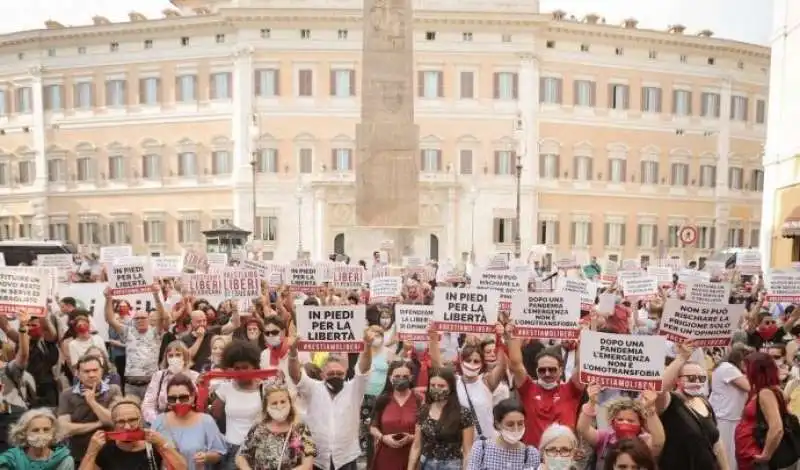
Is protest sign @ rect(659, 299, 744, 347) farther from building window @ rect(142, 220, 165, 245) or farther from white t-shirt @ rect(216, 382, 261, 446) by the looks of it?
building window @ rect(142, 220, 165, 245)

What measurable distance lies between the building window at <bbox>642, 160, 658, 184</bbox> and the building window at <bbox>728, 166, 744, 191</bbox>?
442cm

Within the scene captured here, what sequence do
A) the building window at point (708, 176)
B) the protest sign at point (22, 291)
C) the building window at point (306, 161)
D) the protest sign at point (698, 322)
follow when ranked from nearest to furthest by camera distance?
the protest sign at point (698, 322)
the protest sign at point (22, 291)
the building window at point (306, 161)
the building window at point (708, 176)

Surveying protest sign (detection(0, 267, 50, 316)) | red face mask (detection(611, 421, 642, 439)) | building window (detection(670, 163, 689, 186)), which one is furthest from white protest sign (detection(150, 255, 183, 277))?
building window (detection(670, 163, 689, 186))

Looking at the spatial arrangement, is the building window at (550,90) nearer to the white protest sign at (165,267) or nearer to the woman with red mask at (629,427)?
the white protest sign at (165,267)

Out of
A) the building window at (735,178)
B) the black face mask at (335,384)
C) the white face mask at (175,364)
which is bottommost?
the black face mask at (335,384)

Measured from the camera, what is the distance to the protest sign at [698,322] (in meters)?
6.09

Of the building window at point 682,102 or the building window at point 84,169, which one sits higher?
the building window at point 682,102

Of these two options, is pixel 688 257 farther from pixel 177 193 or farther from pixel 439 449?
pixel 439 449

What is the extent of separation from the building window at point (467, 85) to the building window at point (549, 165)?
186 inches

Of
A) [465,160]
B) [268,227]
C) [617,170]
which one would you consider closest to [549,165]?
[617,170]

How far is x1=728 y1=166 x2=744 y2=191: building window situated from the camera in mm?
42031

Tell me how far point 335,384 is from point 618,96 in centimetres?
3765

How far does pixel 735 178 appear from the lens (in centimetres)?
4219

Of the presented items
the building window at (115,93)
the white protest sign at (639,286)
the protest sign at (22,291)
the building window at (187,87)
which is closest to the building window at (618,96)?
the building window at (187,87)
